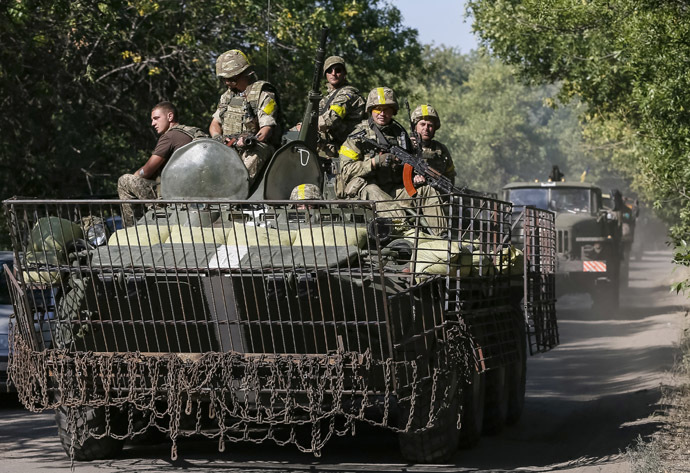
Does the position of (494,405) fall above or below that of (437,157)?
below

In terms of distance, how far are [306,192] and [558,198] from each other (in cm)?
1665

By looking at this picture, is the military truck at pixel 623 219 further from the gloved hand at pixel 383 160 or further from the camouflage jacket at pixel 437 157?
the gloved hand at pixel 383 160

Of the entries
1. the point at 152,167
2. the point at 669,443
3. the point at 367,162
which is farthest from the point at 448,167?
the point at 669,443

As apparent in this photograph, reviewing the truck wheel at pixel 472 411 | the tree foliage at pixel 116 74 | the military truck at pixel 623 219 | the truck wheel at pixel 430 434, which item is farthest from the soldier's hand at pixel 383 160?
the military truck at pixel 623 219

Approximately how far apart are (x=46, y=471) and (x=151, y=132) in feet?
44.0

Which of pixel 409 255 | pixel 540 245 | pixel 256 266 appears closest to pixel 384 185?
pixel 540 245

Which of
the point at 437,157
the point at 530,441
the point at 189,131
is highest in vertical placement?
the point at 189,131

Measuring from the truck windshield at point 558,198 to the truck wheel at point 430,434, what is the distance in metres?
16.9

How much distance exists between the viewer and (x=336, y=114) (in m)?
11.7

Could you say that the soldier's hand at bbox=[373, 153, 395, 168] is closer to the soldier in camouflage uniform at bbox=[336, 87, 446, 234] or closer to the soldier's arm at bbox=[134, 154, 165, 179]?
the soldier in camouflage uniform at bbox=[336, 87, 446, 234]

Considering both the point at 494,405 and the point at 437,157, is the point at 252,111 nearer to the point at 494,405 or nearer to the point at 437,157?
the point at 437,157

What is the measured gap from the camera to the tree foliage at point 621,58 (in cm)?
1291

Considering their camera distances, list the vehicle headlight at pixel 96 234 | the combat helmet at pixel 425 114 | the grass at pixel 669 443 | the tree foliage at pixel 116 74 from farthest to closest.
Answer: the tree foliage at pixel 116 74, the combat helmet at pixel 425 114, the vehicle headlight at pixel 96 234, the grass at pixel 669 443

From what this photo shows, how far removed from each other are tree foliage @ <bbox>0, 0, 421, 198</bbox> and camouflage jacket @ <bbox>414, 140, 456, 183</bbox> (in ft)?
29.8
